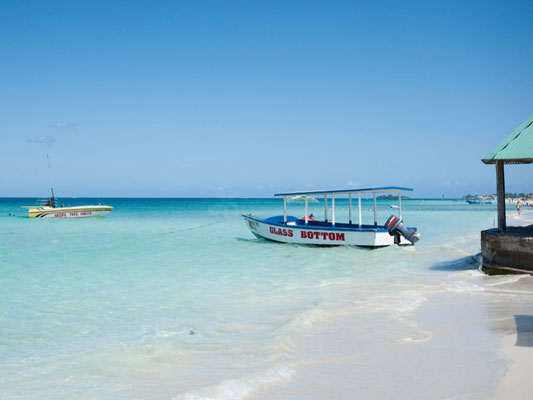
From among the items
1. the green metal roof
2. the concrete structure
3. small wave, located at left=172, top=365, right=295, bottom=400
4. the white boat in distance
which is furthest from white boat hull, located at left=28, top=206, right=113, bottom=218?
small wave, located at left=172, top=365, right=295, bottom=400

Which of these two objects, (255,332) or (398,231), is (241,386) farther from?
(398,231)

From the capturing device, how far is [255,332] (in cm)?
648

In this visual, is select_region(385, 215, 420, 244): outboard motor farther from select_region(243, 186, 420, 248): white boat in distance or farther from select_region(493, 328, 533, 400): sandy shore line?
select_region(493, 328, 533, 400): sandy shore line

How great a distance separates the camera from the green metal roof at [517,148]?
9.17 m

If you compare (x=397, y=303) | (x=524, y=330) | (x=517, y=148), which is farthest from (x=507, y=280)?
(x=524, y=330)

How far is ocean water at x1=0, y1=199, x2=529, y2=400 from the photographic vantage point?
14.8 feet

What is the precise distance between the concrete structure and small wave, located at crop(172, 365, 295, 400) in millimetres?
6645

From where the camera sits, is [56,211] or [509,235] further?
[56,211]

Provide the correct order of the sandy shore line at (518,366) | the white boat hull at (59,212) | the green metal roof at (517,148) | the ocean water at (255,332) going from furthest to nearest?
the white boat hull at (59,212) → the green metal roof at (517,148) → the ocean water at (255,332) → the sandy shore line at (518,366)

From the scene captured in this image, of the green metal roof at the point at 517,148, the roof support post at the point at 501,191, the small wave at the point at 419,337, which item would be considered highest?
the green metal roof at the point at 517,148

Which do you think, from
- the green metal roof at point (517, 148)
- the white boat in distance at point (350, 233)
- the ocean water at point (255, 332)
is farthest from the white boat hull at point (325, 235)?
the green metal roof at point (517, 148)

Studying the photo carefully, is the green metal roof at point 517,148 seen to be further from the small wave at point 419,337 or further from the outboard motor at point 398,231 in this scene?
the outboard motor at point 398,231

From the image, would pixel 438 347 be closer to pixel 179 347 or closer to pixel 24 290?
pixel 179 347

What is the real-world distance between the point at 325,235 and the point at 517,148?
832 cm
